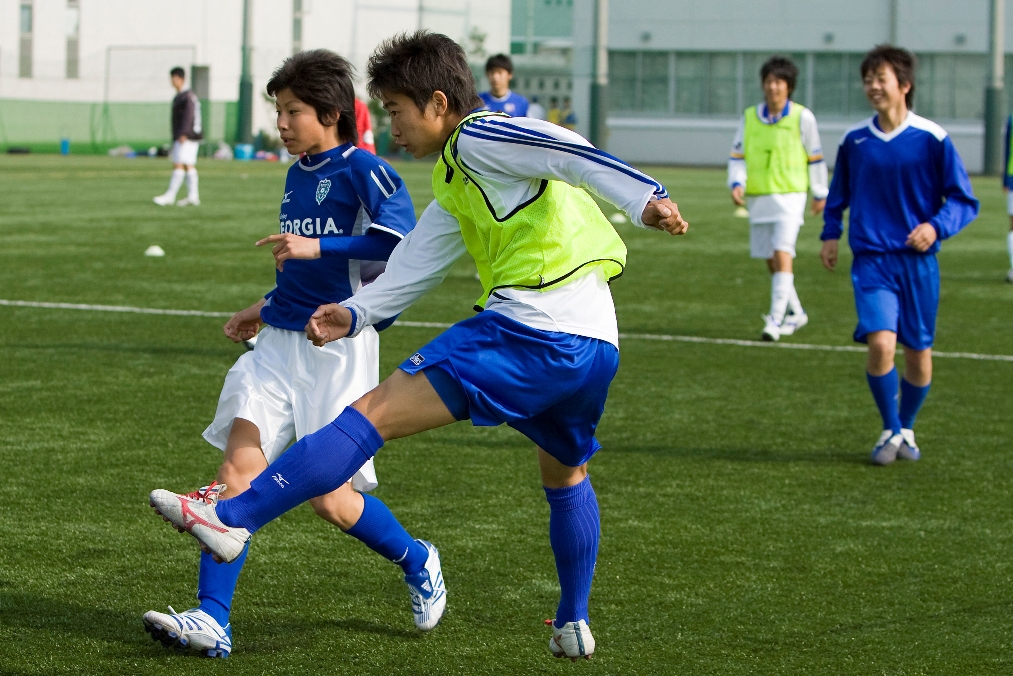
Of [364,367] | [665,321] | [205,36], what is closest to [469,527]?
[364,367]

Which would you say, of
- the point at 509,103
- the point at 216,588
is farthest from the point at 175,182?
the point at 216,588

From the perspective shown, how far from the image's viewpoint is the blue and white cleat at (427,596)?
422 centimetres

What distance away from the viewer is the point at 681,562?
4.96 m

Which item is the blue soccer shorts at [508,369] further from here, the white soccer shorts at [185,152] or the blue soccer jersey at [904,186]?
the white soccer shorts at [185,152]

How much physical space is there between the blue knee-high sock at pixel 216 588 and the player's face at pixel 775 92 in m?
7.40

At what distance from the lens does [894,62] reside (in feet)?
21.7

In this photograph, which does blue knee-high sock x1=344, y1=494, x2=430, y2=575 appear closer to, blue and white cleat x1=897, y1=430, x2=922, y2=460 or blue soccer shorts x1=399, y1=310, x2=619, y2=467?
blue soccer shorts x1=399, y1=310, x2=619, y2=467

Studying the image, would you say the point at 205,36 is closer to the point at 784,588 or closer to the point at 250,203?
the point at 250,203

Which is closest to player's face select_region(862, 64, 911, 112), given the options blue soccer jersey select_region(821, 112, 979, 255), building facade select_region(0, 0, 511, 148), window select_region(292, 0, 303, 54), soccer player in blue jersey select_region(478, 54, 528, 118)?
blue soccer jersey select_region(821, 112, 979, 255)

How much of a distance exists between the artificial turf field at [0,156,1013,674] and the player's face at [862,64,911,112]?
1.66 metres

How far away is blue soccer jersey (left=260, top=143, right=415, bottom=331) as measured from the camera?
170 inches

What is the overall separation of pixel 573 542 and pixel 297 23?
55.7 meters

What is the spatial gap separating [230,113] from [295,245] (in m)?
45.3

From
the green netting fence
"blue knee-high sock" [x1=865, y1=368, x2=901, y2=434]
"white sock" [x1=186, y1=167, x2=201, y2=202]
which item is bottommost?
"blue knee-high sock" [x1=865, y1=368, x2=901, y2=434]
